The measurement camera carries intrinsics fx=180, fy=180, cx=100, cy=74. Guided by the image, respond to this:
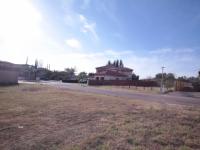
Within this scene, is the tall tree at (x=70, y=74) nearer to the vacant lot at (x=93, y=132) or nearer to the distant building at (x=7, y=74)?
the distant building at (x=7, y=74)

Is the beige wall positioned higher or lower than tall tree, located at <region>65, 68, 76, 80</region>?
lower

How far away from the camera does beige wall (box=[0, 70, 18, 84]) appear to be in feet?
106

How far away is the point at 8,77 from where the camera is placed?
33562 mm

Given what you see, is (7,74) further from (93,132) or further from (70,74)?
(70,74)

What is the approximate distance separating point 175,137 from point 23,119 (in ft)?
18.3

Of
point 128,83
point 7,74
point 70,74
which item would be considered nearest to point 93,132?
point 7,74

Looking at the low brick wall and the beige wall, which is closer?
the beige wall

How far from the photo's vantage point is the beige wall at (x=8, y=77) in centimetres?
3231

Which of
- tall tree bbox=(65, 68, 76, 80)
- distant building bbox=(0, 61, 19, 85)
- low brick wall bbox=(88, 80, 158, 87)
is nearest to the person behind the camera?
distant building bbox=(0, 61, 19, 85)

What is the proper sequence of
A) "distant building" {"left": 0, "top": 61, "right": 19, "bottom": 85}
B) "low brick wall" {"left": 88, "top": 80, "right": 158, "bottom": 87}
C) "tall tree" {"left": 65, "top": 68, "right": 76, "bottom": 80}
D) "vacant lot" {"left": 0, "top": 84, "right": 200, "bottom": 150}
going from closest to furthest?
"vacant lot" {"left": 0, "top": 84, "right": 200, "bottom": 150} → "distant building" {"left": 0, "top": 61, "right": 19, "bottom": 85} → "low brick wall" {"left": 88, "top": 80, "right": 158, "bottom": 87} → "tall tree" {"left": 65, "top": 68, "right": 76, "bottom": 80}

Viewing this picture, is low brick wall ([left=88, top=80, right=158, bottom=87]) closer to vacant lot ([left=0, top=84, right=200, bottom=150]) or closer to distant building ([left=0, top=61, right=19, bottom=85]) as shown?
distant building ([left=0, top=61, right=19, bottom=85])

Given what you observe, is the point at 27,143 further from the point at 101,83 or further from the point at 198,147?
the point at 101,83

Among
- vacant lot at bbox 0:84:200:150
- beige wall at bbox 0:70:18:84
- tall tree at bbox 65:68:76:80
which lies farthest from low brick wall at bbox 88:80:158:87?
tall tree at bbox 65:68:76:80

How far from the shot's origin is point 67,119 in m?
7.33
